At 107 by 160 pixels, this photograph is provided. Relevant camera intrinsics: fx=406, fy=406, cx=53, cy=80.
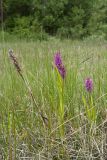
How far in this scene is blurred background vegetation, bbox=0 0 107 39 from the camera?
20000mm

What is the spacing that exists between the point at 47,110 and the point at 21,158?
32 centimetres

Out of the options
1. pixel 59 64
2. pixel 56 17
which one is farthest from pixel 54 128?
pixel 56 17

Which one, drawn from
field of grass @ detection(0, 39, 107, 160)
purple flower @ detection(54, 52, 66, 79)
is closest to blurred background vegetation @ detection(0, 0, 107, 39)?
field of grass @ detection(0, 39, 107, 160)

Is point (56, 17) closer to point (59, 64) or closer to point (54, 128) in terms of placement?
point (54, 128)

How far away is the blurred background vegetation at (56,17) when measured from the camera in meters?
20.0

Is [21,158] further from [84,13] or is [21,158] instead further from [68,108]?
[84,13]

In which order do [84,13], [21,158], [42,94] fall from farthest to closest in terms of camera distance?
[84,13], [42,94], [21,158]

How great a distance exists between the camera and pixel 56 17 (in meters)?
20.7

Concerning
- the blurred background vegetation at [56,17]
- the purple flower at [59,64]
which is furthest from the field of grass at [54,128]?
the blurred background vegetation at [56,17]

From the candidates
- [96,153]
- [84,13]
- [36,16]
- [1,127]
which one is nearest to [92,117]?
[96,153]

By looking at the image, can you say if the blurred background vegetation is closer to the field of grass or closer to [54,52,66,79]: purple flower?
the field of grass

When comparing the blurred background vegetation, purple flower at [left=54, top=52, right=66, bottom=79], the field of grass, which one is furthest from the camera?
the blurred background vegetation

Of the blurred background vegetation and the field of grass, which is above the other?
the field of grass

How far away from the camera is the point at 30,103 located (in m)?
2.23
